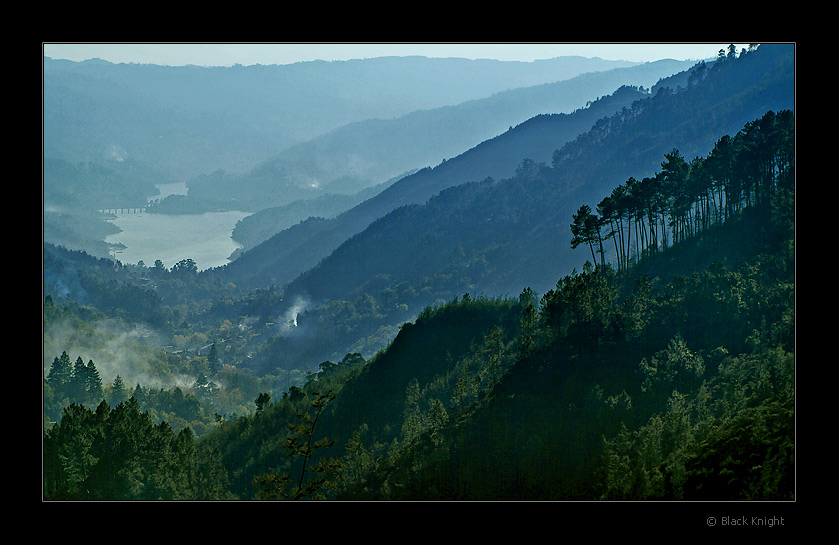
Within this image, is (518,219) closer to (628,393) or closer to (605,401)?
(628,393)

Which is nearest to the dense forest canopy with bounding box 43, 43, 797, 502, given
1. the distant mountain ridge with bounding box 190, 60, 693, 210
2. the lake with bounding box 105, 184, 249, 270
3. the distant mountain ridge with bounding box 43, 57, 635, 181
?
the lake with bounding box 105, 184, 249, 270

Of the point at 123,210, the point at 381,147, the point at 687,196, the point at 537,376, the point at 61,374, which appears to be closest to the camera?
the point at 537,376

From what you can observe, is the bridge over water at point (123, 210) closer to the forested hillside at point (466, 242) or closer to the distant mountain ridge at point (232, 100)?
the distant mountain ridge at point (232, 100)

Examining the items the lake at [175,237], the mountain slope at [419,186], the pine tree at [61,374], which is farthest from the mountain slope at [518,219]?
the pine tree at [61,374]

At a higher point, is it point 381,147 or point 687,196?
point 381,147

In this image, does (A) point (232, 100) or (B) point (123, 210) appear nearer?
(A) point (232, 100)

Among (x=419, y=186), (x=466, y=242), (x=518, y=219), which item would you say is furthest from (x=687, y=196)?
(x=419, y=186)
